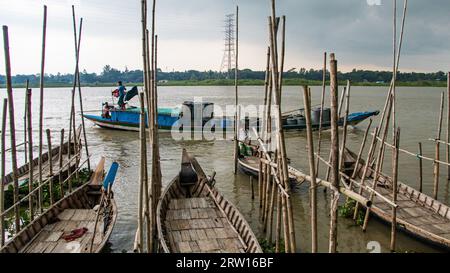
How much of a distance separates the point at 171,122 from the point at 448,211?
14421mm

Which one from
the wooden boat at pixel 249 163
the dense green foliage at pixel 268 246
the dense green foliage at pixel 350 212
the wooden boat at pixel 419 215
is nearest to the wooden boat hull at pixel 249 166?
the wooden boat at pixel 249 163

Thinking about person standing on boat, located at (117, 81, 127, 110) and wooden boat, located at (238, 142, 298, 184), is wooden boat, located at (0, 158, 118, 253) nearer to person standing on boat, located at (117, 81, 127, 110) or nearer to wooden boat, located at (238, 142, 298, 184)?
wooden boat, located at (238, 142, 298, 184)

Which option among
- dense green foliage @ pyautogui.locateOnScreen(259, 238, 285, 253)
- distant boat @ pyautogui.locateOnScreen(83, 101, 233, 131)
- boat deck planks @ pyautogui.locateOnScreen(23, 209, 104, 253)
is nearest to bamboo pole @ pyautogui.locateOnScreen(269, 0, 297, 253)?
dense green foliage @ pyautogui.locateOnScreen(259, 238, 285, 253)

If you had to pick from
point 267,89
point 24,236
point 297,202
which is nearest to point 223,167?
point 297,202

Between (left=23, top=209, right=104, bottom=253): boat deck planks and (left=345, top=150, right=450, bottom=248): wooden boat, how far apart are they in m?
5.41

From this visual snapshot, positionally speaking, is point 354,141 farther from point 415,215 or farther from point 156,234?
point 156,234

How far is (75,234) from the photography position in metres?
5.89

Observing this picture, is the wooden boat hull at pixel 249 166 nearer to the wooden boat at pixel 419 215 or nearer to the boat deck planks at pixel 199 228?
the boat deck planks at pixel 199 228

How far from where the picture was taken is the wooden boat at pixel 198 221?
5.51 metres

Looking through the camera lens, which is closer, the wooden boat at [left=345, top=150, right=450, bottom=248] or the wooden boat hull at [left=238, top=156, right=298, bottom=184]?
the wooden boat at [left=345, top=150, right=450, bottom=248]

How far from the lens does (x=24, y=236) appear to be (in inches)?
216

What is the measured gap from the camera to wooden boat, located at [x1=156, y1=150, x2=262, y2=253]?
5.51 metres

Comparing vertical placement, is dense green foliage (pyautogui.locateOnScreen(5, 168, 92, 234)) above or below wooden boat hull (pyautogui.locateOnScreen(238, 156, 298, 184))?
below

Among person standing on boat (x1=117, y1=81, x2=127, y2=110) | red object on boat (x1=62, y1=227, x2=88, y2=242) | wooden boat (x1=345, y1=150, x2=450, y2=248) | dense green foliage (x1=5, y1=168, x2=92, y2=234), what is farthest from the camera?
person standing on boat (x1=117, y1=81, x2=127, y2=110)
